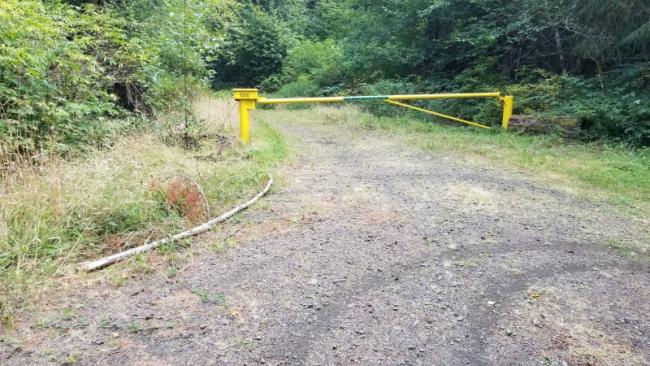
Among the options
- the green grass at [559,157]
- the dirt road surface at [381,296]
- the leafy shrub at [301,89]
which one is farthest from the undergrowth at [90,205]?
the leafy shrub at [301,89]

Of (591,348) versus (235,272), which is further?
(235,272)

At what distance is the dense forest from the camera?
4719 mm

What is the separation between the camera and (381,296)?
2.73 meters

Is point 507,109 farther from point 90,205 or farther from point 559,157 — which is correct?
point 90,205

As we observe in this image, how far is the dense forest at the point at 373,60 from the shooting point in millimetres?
4719

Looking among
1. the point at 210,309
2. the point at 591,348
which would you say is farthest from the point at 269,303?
the point at 591,348

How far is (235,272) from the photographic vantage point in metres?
3.07

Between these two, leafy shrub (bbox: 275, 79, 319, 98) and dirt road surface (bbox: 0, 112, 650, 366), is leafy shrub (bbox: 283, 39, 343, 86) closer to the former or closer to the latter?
leafy shrub (bbox: 275, 79, 319, 98)

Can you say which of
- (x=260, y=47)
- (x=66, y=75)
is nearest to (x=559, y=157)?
(x=66, y=75)

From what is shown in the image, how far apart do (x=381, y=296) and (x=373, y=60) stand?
12.1m

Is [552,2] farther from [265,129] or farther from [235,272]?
[235,272]

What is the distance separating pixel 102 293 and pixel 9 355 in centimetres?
66

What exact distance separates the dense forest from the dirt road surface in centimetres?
239

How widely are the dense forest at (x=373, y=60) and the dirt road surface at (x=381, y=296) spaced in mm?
2386
